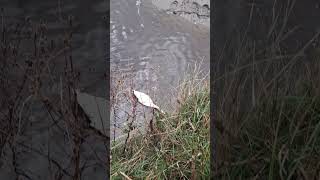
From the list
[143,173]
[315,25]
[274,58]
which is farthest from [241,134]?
[143,173]

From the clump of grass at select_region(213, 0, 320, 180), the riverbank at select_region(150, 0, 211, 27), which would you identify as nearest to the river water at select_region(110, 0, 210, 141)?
the riverbank at select_region(150, 0, 211, 27)

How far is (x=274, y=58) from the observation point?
1.22m

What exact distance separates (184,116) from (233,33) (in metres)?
0.72

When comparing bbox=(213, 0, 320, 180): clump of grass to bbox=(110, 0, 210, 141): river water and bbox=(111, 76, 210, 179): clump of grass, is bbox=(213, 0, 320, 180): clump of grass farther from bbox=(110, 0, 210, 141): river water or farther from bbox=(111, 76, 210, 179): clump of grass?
bbox=(110, 0, 210, 141): river water

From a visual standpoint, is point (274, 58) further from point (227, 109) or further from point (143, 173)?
point (143, 173)

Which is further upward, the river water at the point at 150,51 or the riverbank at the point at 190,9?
the riverbank at the point at 190,9

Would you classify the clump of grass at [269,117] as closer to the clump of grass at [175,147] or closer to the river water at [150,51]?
the clump of grass at [175,147]

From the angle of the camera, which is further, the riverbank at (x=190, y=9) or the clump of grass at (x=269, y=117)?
the riverbank at (x=190, y=9)

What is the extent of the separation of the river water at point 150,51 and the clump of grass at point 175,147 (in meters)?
0.10

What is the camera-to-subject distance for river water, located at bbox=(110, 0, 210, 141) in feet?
7.50

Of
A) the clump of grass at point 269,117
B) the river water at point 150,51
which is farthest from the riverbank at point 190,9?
the clump of grass at point 269,117

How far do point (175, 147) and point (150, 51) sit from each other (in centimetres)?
75

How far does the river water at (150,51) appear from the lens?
2285 millimetres

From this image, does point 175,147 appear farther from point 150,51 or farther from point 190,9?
point 190,9
